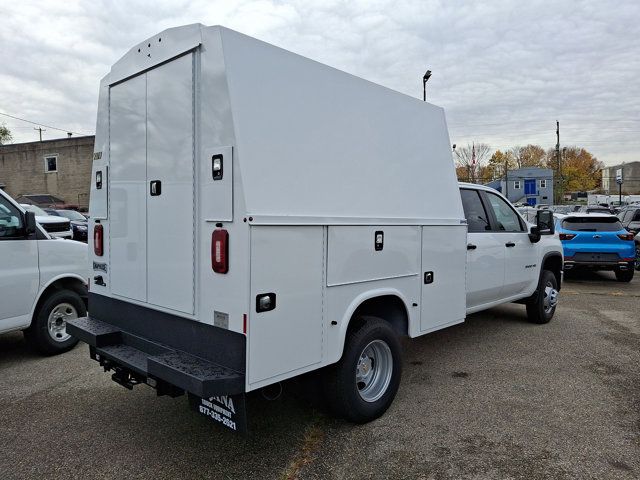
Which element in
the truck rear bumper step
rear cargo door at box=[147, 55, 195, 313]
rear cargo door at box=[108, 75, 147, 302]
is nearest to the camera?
the truck rear bumper step

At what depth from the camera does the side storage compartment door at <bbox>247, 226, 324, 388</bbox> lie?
112 inches

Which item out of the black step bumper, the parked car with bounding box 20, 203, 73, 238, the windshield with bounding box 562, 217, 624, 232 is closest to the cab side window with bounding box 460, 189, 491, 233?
the black step bumper

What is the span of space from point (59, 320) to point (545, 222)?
252 inches

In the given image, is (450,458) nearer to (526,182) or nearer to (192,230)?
(192,230)

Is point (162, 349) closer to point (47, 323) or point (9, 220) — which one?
point (47, 323)

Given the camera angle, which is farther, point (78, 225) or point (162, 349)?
point (78, 225)

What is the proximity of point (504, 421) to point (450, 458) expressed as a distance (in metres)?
0.84

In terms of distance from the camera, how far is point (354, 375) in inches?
140

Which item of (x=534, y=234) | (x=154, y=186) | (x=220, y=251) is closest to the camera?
(x=220, y=251)

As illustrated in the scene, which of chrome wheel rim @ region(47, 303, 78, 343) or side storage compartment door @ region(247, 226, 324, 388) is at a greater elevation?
side storage compartment door @ region(247, 226, 324, 388)

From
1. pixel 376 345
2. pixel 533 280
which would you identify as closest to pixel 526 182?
pixel 533 280

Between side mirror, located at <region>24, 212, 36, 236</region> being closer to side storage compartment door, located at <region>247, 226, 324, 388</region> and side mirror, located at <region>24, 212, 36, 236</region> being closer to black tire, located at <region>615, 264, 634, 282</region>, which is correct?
side storage compartment door, located at <region>247, 226, 324, 388</region>

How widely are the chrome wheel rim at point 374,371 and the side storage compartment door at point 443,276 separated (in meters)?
0.55

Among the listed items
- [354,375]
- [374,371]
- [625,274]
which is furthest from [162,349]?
[625,274]
